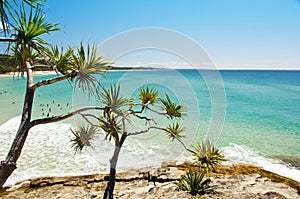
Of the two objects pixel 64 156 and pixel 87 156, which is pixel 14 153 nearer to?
pixel 87 156

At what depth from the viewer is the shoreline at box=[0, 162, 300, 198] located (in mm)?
5527

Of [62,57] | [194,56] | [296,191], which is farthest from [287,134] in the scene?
[62,57]

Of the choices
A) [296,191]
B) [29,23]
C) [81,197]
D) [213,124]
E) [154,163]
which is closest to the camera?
[29,23]

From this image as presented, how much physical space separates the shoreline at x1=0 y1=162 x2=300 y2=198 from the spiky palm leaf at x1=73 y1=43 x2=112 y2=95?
387cm

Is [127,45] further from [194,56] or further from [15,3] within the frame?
[15,3]

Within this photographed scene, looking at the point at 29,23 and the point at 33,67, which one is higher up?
the point at 29,23

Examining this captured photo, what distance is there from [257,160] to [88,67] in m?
9.48

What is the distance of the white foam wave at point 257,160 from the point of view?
8.20 m

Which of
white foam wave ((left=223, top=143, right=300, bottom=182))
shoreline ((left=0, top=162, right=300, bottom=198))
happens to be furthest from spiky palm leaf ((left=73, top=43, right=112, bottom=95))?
white foam wave ((left=223, top=143, right=300, bottom=182))

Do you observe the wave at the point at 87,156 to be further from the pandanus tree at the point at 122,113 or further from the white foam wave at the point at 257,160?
the pandanus tree at the point at 122,113

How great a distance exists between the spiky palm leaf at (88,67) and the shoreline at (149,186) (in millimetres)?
3868

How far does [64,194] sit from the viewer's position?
5.90 m

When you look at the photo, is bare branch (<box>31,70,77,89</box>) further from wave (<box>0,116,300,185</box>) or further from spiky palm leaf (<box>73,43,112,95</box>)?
wave (<box>0,116,300,185</box>)

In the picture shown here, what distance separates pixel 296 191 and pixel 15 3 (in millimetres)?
7439
